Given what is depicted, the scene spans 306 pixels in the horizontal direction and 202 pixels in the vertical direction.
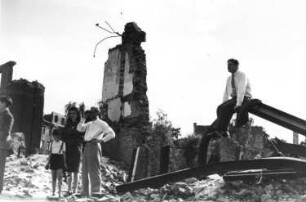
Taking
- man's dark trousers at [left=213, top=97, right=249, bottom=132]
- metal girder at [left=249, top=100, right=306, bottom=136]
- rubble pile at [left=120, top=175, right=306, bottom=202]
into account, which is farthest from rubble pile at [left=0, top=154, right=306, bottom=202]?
metal girder at [left=249, top=100, right=306, bottom=136]

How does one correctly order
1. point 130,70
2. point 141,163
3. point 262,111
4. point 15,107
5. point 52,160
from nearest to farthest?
point 262,111 < point 52,160 < point 141,163 < point 130,70 < point 15,107

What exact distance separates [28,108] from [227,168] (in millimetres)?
20948

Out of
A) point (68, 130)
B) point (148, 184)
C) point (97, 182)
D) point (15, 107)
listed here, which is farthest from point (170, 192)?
point (15, 107)

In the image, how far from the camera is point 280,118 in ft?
15.1

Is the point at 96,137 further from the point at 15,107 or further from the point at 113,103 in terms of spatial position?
the point at 15,107

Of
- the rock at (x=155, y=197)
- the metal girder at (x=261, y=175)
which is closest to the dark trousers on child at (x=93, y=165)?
the rock at (x=155, y=197)

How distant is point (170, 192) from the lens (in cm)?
637

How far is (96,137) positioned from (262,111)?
8.53 feet

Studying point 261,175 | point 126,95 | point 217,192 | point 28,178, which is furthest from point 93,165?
point 126,95

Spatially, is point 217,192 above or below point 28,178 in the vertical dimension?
above

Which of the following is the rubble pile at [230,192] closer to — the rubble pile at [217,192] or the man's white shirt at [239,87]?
the rubble pile at [217,192]

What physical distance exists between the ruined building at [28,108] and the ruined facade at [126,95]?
9.71 metres

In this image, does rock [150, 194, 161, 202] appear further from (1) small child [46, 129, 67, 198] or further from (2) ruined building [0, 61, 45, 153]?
(2) ruined building [0, 61, 45, 153]

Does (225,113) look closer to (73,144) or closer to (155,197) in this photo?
(155,197)
